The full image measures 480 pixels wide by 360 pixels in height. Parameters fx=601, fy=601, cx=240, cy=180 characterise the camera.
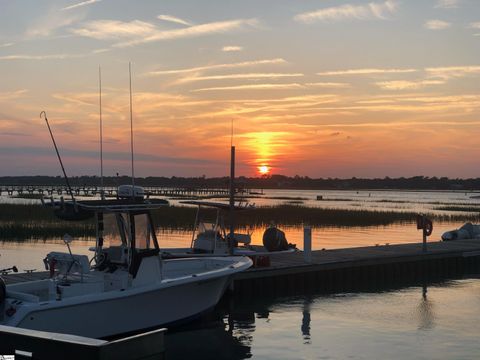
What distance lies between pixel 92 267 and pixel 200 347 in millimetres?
3255

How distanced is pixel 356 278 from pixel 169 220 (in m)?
25.0

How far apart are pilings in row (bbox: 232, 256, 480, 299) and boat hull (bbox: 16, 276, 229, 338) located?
4.15 metres

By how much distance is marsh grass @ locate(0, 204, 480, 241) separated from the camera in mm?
35250

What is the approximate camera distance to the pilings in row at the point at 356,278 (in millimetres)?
19344

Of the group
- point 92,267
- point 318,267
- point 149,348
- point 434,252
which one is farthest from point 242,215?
point 149,348

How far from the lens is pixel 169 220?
44969mm

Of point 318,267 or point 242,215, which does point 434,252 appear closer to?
point 318,267

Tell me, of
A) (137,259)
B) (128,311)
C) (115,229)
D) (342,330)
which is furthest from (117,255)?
(342,330)

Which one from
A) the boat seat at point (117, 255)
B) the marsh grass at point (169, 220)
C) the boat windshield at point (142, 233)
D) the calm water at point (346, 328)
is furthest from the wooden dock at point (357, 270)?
the marsh grass at point (169, 220)

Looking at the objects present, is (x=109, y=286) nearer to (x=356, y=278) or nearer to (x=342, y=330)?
(x=342, y=330)

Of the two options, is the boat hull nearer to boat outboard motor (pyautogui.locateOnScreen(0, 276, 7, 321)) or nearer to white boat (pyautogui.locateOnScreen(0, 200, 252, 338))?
white boat (pyautogui.locateOnScreen(0, 200, 252, 338))

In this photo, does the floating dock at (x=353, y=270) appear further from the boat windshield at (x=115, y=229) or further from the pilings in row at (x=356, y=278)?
the boat windshield at (x=115, y=229)

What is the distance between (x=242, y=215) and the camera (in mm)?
53312

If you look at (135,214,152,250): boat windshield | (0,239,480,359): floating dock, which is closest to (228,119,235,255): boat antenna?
(0,239,480,359): floating dock
